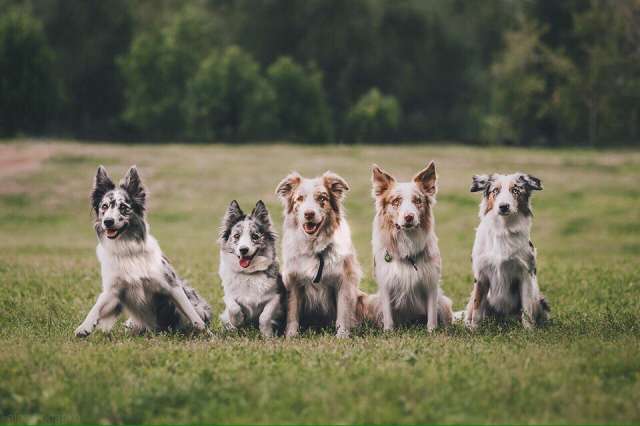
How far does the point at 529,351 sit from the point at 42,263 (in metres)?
12.1

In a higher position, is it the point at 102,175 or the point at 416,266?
the point at 102,175

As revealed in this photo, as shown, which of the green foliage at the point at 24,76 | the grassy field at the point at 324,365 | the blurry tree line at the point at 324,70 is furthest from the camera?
the green foliage at the point at 24,76

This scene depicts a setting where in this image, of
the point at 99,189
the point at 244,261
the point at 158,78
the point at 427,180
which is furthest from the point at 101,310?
the point at 158,78

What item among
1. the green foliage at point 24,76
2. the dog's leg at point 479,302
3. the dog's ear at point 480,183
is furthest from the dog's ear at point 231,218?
the green foliage at point 24,76

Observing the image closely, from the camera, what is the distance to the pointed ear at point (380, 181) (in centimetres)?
933

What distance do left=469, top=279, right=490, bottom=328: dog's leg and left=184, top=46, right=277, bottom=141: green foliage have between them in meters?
55.9

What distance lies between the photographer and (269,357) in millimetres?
7934

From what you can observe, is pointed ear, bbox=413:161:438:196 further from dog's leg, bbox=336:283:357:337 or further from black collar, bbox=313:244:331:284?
dog's leg, bbox=336:283:357:337

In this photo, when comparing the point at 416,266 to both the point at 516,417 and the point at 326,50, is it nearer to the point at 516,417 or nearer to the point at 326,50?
the point at 516,417

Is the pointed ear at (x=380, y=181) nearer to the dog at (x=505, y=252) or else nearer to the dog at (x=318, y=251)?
the dog at (x=318, y=251)

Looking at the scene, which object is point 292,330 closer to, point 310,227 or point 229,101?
point 310,227

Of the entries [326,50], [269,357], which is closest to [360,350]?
[269,357]

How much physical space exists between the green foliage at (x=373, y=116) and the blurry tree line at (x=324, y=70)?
163mm

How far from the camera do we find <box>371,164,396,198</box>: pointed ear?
933 cm
